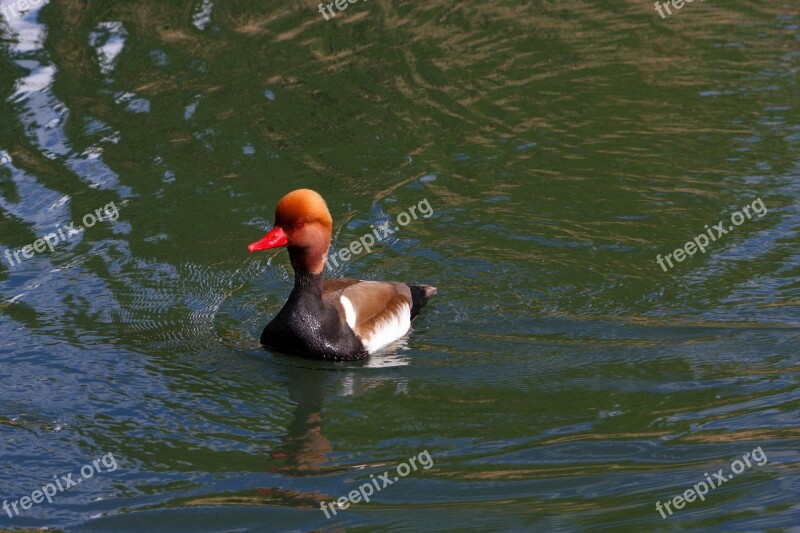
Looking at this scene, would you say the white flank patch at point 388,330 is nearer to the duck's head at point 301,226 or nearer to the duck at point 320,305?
the duck at point 320,305

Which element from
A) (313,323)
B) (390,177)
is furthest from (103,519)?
(390,177)

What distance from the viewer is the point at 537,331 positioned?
29.9 ft

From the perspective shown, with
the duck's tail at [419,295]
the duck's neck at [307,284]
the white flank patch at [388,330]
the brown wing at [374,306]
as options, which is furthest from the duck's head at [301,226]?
the duck's tail at [419,295]

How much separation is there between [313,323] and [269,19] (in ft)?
25.0

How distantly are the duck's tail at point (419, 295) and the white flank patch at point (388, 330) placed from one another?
0.57ft

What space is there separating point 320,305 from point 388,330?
2.00 ft

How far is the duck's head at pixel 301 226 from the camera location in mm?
8703

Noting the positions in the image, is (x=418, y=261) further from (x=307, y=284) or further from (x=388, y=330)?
(x=307, y=284)

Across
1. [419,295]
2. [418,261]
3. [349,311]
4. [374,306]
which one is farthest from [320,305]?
[418,261]

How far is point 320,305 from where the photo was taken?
9023 mm

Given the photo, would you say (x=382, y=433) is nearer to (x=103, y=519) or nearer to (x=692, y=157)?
(x=103, y=519)

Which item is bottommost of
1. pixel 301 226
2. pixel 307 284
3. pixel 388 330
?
pixel 388 330

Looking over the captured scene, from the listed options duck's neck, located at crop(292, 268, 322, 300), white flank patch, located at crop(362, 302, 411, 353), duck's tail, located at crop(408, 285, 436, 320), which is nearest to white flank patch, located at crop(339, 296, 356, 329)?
white flank patch, located at crop(362, 302, 411, 353)

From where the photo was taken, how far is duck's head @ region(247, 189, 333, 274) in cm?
870
